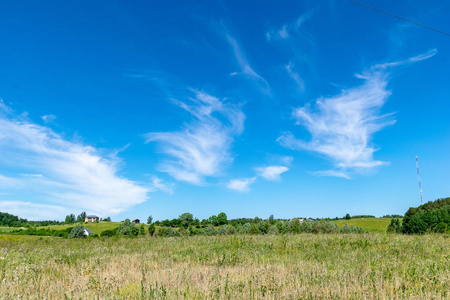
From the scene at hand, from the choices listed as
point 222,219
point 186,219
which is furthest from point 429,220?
point 222,219

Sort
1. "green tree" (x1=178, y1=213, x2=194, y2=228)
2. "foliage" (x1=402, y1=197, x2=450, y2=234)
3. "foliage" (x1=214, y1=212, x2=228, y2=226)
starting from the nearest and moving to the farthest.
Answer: "foliage" (x1=402, y1=197, x2=450, y2=234) < "green tree" (x1=178, y1=213, x2=194, y2=228) < "foliage" (x1=214, y1=212, x2=228, y2=226)

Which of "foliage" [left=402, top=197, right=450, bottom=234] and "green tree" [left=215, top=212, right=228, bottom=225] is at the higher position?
"foliage" [left=402, top=197, right=450, bottom=234]

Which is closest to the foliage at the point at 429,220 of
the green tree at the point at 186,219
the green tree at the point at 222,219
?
the green tree at the point at 186,219

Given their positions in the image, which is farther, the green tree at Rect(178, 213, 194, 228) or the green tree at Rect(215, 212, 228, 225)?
the green tree at Rect(215, 212, 228, 225)

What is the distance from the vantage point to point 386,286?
5.49 meters

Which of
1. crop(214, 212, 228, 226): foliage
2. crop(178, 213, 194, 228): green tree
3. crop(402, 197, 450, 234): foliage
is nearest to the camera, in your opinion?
crop(402, 197, 450, 234): foliage

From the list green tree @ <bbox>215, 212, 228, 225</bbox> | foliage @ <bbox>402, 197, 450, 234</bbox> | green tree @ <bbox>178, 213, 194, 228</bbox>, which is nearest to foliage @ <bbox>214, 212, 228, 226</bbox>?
green tree @ <bbox>215, 212, 228, 225</bbox>

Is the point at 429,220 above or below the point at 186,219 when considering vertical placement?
above

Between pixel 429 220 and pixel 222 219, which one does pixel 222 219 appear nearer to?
pixel 222 219

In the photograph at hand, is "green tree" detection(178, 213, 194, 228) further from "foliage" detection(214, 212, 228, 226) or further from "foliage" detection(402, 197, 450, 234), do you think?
"foliage" detection(402, 197, 450, 234)

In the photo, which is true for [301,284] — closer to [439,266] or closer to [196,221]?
[439,266]

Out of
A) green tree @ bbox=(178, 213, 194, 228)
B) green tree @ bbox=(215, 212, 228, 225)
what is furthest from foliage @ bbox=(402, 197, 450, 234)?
green tree @ bbox=(215, 212, 228, 225)

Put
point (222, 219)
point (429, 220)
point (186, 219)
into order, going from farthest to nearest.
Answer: point (222, 219), point (186, 219), point (429, 220)

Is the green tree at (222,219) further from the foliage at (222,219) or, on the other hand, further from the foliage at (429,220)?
the foliage at (429,220)
